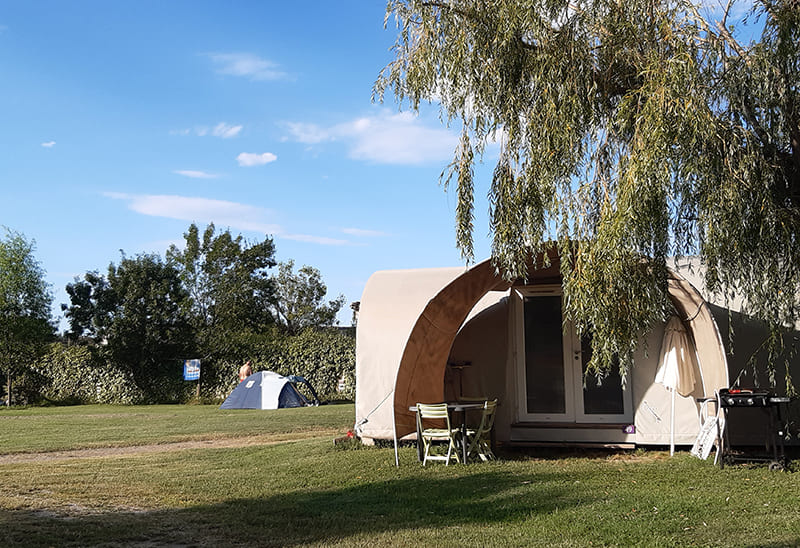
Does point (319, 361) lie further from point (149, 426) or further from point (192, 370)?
point (149, 426)

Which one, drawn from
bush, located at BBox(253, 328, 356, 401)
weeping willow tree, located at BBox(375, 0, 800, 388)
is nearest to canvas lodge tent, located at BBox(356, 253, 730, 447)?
weeping willow tree, located at BBox(375, 0, 800, 388)

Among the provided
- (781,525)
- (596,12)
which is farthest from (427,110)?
(781,525)

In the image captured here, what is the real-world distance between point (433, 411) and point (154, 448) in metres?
5.00

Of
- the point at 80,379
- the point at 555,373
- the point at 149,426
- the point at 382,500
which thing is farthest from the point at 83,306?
the point at 382,500

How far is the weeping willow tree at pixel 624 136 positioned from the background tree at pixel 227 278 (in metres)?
22.2

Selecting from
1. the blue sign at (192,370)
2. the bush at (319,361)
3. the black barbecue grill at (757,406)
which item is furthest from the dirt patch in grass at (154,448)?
the blue sign at (192,370)

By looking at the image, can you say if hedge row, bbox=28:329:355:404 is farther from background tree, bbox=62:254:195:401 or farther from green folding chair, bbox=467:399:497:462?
green folding chair, bbox=467:399:497:462

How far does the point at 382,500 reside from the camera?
22.7 feet

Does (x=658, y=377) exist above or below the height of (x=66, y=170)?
below

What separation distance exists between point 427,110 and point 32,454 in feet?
26.4

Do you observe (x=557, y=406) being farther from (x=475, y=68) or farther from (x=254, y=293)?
(x=254, y=293)

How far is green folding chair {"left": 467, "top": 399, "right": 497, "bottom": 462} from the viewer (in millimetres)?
9172

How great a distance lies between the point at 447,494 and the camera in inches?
279

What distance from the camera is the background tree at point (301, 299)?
35031 mm
